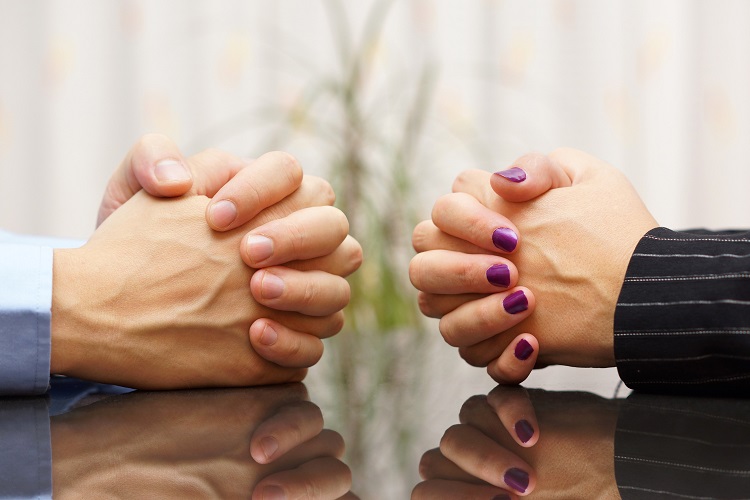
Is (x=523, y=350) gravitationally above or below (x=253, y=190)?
below

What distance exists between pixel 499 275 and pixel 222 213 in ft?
0.89

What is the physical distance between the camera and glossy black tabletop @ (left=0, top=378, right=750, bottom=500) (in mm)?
384

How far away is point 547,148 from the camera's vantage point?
7.77ft

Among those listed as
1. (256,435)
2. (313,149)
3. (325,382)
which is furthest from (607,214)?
(313,149)

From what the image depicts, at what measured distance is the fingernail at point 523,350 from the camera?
75 cm

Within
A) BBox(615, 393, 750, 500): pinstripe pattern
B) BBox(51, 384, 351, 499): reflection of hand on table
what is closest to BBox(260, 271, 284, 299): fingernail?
BBox(51, 384, 351, 499): reflection of hand on table

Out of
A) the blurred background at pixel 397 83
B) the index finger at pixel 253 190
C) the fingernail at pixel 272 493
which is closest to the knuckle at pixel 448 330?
the index finger at pixel 253 190

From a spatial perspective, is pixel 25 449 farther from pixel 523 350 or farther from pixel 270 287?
pixel 523 350

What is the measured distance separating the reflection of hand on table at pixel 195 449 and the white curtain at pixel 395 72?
5.82ft

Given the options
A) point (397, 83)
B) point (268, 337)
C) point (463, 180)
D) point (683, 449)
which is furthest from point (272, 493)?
point (397, 83)

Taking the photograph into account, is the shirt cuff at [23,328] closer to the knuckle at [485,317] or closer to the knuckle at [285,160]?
the knuckle at [285,160]

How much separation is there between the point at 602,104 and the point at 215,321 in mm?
1894

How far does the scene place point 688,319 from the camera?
695 mm

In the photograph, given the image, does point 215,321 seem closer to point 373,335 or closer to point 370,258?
point 373,335
